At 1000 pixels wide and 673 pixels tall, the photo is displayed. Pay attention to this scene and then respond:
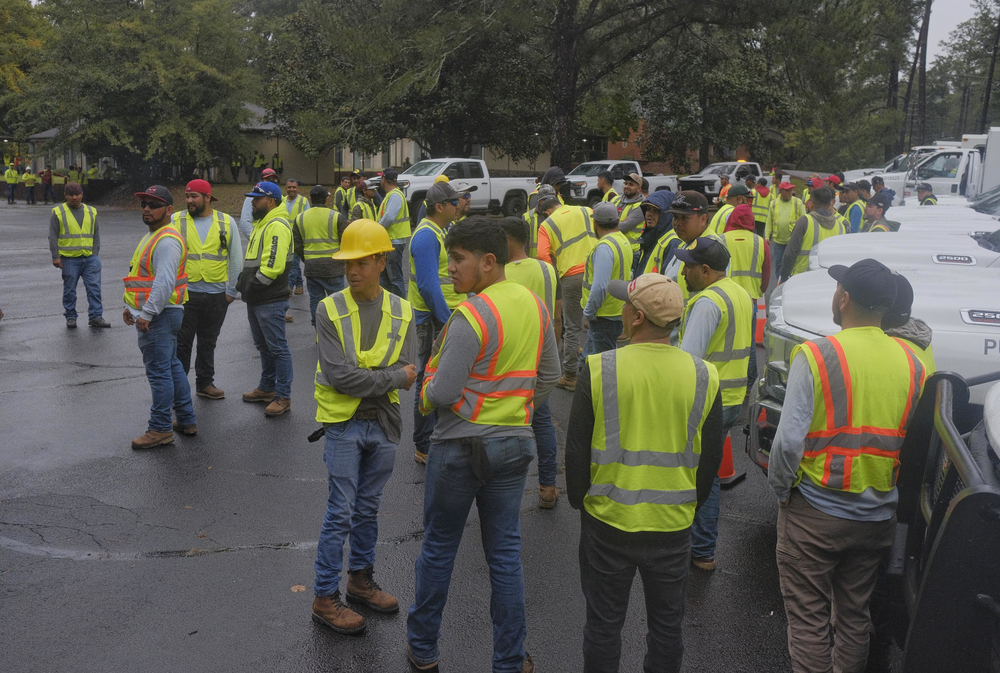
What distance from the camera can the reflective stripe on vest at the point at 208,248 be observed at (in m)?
7.63

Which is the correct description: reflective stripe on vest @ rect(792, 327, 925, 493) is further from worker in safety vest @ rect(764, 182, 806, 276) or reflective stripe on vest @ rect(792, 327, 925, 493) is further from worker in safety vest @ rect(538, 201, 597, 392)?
worker in safety vest @ rect(764, 182, 806, 276)

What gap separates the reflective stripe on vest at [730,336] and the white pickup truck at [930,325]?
0.25m

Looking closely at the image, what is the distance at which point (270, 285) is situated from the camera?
7.74 metres

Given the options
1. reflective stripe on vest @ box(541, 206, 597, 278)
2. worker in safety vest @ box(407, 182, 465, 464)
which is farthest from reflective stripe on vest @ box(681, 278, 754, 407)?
reflective stripe on vest @ box(541, 206, 597, 278)

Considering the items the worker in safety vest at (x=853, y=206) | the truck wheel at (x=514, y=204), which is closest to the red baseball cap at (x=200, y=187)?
the worker in safety vest at (x=853, y=206)

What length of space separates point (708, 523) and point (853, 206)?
31.6ft

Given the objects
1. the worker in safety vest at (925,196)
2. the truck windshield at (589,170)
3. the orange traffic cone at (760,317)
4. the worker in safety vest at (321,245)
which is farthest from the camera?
the truck windshield at (589,170)

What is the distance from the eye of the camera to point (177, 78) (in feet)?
119

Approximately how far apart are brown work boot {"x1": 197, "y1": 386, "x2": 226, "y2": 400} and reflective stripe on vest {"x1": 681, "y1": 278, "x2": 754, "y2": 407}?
5097 mm

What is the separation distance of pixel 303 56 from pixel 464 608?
3260cm

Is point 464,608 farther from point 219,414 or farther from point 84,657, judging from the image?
point 219,414

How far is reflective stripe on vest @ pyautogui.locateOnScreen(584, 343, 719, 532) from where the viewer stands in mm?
3197

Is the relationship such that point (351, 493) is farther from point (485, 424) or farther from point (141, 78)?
point (141, 78)

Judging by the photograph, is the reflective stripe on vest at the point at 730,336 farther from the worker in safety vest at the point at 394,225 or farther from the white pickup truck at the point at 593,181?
the white pickup truck at the point at 593,181
